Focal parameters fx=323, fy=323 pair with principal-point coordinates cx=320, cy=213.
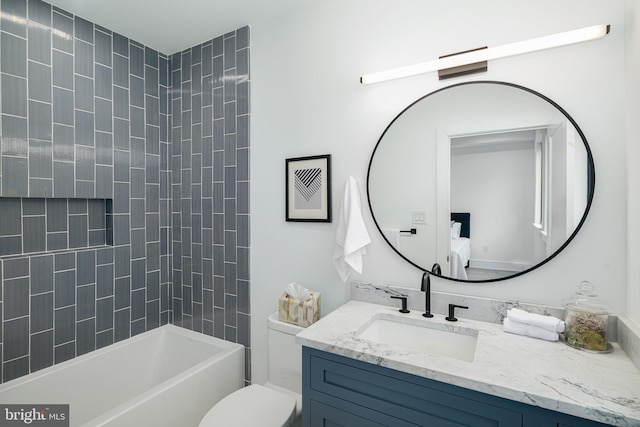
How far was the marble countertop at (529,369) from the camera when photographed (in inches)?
34.8

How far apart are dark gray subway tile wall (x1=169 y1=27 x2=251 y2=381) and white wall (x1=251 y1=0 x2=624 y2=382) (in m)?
0.11

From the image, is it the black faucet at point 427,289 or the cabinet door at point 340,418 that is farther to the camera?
the black faucet at point 427,289

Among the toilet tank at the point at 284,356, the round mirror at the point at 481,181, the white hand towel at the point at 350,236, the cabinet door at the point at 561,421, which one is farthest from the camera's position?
the toilet tank at the point at 284,356

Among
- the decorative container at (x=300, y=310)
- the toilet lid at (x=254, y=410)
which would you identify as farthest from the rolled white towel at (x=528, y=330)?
the toilet lid at (x=254, y=410)

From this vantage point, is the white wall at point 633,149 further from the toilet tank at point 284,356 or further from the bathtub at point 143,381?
the bathtub at point 143,381

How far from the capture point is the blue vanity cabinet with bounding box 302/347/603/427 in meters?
0.96

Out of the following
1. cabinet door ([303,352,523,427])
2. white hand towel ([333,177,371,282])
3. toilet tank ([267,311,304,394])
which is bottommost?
toilet tank ([267,311,304,394])

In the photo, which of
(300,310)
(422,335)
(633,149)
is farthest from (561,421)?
(300,310)

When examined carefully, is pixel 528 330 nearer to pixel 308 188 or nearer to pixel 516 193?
pixel 516 193

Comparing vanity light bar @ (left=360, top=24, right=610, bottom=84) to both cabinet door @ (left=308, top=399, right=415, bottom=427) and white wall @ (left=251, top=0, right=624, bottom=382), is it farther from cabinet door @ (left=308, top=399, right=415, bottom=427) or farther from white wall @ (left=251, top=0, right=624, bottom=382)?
cabinet door @ (left=308, top=399, right=415, bottom=427)

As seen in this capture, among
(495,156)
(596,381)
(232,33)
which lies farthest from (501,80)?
(232,33)

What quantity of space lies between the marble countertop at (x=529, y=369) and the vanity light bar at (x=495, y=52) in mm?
1195

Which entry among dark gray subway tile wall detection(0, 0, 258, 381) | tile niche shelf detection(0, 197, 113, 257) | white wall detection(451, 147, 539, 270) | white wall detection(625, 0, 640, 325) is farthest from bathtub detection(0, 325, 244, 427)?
white wall detection(625, 0, 640, 325)

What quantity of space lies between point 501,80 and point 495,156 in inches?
13.5
